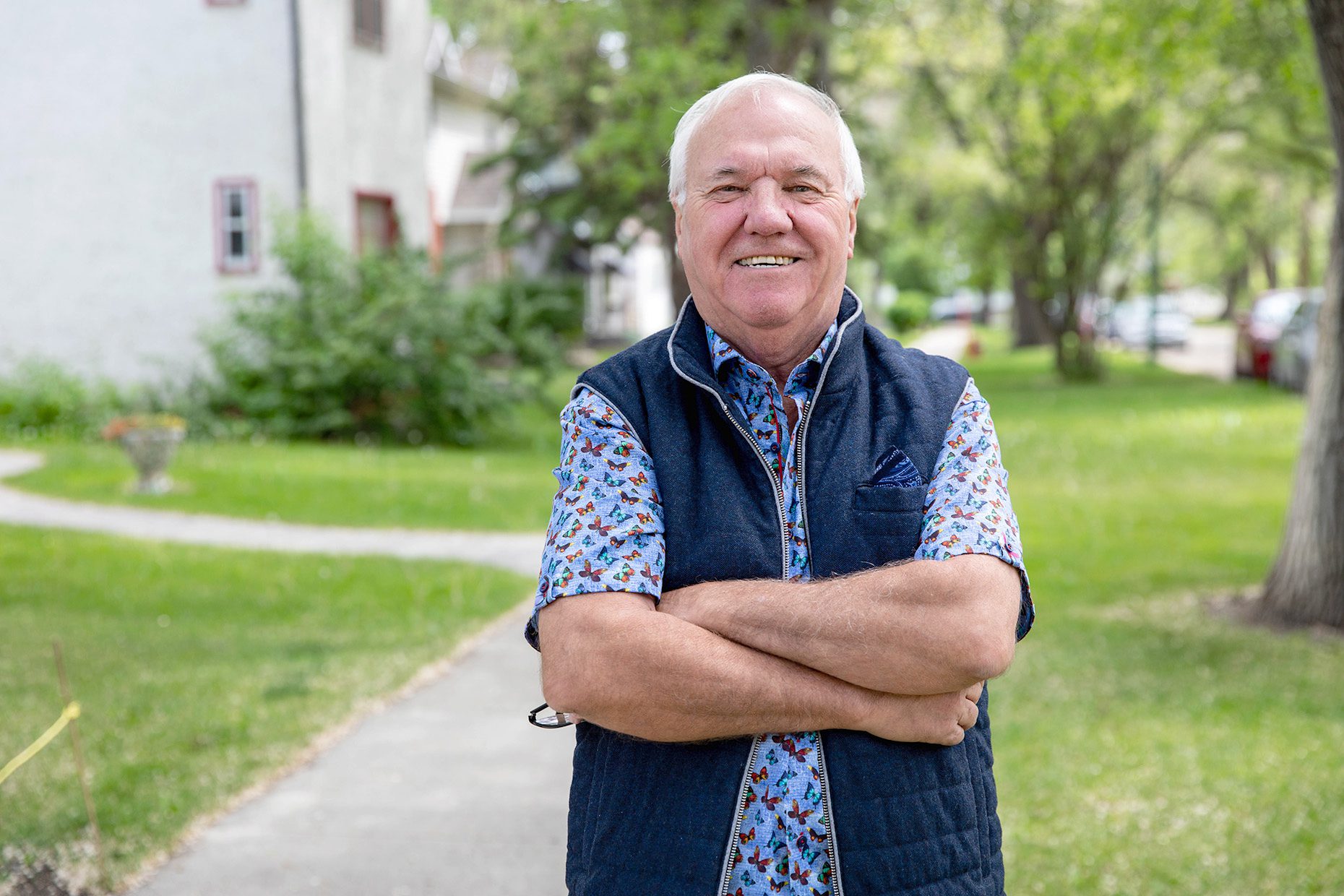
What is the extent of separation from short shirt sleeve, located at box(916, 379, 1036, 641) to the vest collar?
22 centimetres

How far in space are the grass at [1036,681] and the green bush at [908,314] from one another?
49010 millimetres

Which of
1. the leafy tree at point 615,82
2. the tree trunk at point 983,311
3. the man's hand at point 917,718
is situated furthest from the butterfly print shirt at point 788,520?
the tree trunk at point 983,311

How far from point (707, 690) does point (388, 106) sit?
20.7m

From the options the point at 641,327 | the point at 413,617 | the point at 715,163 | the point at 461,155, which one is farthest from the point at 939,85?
the point at 715,163

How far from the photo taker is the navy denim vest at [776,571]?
225cm

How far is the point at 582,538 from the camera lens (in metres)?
2.35

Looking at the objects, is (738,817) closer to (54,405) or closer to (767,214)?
(767,214)

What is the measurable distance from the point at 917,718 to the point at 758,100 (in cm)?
108

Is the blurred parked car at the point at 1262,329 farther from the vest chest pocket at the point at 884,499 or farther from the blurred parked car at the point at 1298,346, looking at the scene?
the vest chest pocket at the point at 884,499

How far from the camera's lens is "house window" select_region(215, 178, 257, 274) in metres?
19.2

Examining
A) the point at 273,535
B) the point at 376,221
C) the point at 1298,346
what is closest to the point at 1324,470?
the point at 273,535

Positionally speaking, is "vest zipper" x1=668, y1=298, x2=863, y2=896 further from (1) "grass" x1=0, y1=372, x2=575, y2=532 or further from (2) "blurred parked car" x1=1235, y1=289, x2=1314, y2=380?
(2) "blurred parked car" x1=1235, y1=289, x2=1314, y2=380

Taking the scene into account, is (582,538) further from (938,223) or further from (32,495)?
(938,223)

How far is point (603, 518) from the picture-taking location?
234cm
